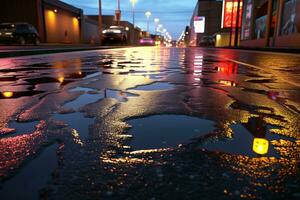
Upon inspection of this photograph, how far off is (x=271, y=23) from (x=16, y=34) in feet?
68.8

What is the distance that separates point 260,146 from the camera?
1959 mm

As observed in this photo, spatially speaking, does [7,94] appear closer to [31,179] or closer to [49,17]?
[31,179]

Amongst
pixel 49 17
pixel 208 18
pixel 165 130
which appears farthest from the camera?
pixel 208 18

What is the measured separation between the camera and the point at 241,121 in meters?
2.59

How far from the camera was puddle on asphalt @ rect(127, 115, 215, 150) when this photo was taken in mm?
2004

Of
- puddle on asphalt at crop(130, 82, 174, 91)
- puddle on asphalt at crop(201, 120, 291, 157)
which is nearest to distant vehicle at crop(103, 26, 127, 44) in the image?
puddle on asphalt at crop(130, 82, 174, 91)

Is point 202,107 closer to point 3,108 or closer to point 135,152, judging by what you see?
point 135,152

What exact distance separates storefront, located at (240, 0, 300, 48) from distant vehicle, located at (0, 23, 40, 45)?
19012 mm

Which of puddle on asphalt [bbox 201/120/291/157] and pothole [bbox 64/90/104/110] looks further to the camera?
pothole [bbox 64/90/104/110]

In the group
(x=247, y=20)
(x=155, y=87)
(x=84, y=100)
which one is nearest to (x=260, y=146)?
(x=84, y=100)

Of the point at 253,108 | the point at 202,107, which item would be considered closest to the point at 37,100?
the point at 202,107

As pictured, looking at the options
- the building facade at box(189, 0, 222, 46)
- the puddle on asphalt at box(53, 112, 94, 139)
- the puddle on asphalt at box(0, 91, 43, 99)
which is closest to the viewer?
the puddle on asphalt at box(53, 112, 94, 139)

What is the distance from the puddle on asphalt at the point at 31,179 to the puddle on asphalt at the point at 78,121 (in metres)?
0.44

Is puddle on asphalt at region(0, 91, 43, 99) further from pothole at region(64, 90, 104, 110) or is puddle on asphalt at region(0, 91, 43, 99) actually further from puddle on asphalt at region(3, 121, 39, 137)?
puddle on asphalt at region(3, 121, 39, 137)
